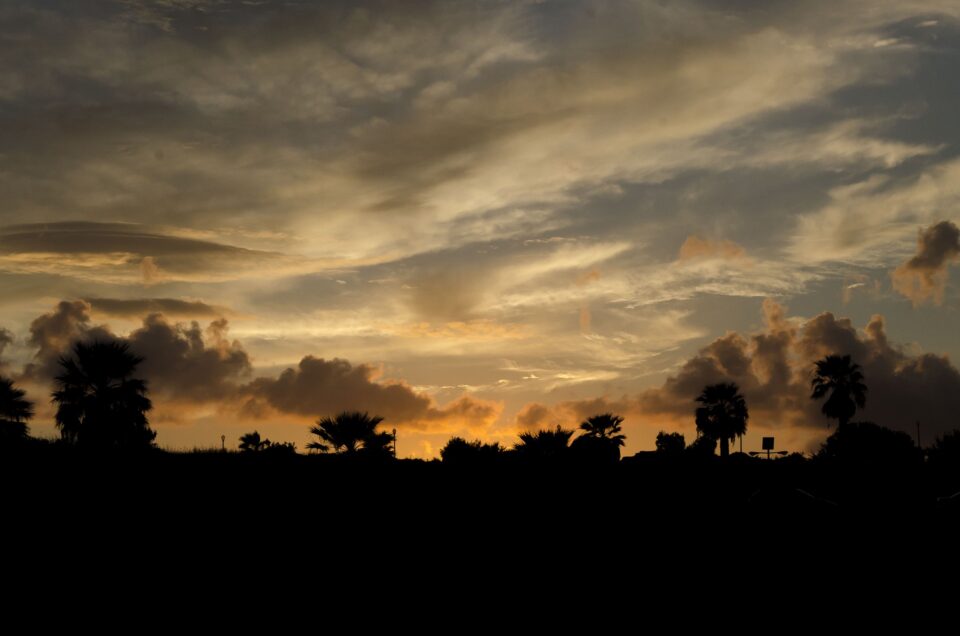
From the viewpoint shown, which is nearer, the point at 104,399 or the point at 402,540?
→ the point at 402,540

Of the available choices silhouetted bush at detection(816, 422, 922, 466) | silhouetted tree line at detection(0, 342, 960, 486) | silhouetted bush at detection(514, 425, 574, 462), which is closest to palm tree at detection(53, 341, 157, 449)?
silhouetted tree line at detection(0, 342, 960, 486)

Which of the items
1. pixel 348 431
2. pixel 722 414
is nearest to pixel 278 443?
pixel 348 431

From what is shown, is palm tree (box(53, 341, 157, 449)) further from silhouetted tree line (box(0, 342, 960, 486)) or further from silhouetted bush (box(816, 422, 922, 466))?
silhouetted bush (box(816, 422, 922, 466))

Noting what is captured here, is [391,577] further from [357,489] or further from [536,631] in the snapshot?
[357,489]

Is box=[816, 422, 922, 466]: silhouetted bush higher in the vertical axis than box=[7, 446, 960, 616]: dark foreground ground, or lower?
higher

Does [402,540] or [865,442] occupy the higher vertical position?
[865,442]

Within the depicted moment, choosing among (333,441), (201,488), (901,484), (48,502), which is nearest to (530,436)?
(333,441)

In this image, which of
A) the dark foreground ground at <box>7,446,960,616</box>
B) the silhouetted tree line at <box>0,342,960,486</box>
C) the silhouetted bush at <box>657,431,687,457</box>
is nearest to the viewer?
the dark foreground ground at <box>7,446,960,616</box>

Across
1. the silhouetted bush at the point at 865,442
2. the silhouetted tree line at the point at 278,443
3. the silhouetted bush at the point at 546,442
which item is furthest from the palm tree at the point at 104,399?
the silhouetted bush at the point at 865,442

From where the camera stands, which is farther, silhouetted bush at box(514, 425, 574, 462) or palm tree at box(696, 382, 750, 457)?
palm tree at box(696, 382, 750, 457)

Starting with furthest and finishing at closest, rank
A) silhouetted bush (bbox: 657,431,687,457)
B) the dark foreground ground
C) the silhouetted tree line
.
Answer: silhouetted bush (bbox: 657,431,687,457) → the silhouetted tree line → the dark foreground ground

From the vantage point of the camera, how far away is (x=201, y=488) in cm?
2723

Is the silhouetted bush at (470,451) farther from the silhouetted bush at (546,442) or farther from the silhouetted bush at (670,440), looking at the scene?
the silhouetted bush at (670,440)

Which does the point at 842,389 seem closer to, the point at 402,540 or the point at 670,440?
the point at 670,440
